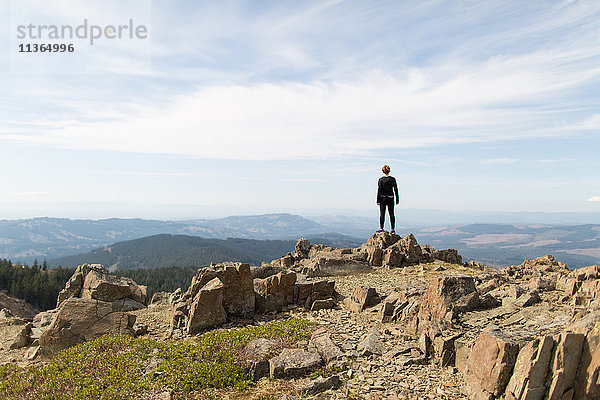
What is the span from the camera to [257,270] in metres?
27.8

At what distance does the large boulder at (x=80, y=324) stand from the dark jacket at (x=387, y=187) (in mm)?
22718

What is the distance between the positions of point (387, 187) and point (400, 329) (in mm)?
17197

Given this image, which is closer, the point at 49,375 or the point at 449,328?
the point at 449,328

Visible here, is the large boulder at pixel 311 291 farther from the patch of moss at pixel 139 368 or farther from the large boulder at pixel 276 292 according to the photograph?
the patch of moss at pixel 139 368

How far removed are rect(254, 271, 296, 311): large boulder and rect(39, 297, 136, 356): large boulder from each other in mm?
7867

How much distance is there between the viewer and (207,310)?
1891 centimetres

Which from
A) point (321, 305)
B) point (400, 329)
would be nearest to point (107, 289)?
point (321, 305)

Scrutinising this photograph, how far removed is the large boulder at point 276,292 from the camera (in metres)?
21.3

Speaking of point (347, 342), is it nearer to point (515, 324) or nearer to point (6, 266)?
point (515, 324)

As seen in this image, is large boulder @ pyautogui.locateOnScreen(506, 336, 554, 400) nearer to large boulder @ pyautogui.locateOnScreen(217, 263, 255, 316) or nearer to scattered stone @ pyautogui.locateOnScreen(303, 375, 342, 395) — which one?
scattered stone @ pyautogui.locateOnScreen(303, 375, 342, 395)

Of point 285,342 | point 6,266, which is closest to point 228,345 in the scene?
point 285,342

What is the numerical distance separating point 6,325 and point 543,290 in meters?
34.4

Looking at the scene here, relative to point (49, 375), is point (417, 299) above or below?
above

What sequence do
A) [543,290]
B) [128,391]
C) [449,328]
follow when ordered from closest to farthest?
[128,391] → [449,328] → [543,290]
